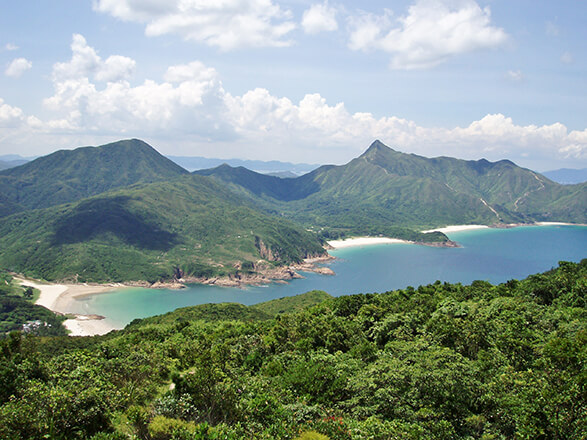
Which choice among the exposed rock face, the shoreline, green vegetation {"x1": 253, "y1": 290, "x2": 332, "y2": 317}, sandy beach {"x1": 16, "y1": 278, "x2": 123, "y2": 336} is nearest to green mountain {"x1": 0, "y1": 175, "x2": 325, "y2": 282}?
the exposed rock face

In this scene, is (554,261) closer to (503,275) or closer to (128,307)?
(503,275)

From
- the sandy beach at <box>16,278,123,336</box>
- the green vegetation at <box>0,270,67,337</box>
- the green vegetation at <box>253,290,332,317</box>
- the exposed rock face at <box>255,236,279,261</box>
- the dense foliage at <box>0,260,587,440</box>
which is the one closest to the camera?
the dense foliage at <box>0,260,587,440</box>

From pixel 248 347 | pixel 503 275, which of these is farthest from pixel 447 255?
pixel 248 347

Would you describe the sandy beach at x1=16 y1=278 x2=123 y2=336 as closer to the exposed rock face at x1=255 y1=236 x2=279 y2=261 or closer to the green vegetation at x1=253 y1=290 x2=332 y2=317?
the green vegetation at x1=253 y1=290 x2=332 y2=317

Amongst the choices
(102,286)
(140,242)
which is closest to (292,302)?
(102,286)

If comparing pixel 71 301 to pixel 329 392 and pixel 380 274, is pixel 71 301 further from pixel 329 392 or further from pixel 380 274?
pixel 329 392

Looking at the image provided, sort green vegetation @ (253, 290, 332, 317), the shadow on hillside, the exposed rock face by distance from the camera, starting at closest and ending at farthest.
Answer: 1. green vegetation @ (253, 290, 332, 317)
2. the shadow on hillside
3. the exposed rock face
